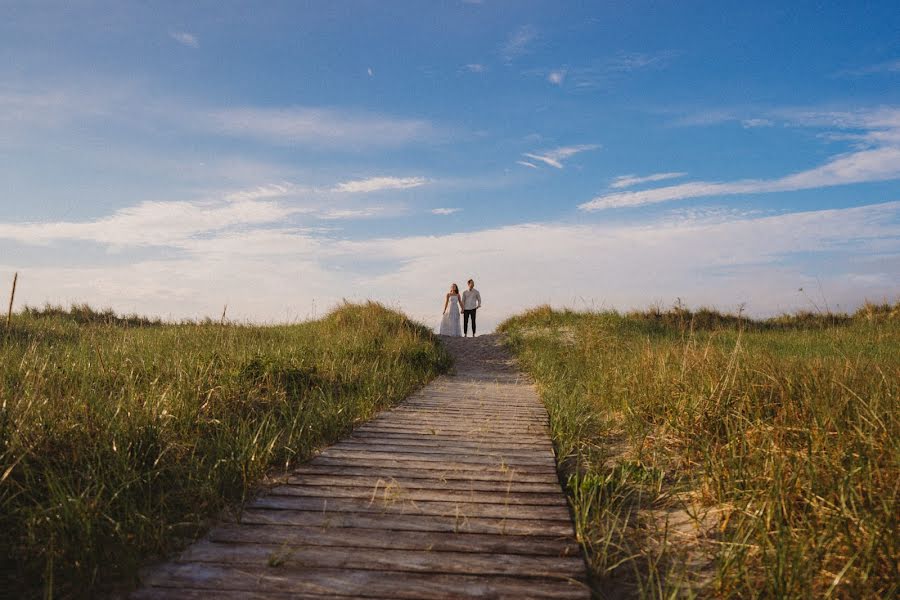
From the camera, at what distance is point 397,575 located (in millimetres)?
2637

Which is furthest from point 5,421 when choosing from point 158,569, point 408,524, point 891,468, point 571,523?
point 891,468

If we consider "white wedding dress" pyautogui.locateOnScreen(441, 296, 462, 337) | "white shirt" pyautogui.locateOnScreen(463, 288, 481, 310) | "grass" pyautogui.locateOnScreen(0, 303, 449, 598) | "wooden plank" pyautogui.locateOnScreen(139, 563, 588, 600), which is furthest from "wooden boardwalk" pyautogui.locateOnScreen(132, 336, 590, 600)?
"white shirt" pyautogui.locateOnScreen(463, 288, 481, 310)

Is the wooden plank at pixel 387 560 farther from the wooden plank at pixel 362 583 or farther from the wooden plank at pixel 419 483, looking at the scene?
the wooden plank at pixel 419 483

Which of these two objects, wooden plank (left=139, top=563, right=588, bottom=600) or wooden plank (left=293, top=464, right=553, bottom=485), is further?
wooden plank (left=293, top=464, right=553, bottom=485)

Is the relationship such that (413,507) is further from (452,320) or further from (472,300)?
(472,300)

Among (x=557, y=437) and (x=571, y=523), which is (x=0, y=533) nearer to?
(x=571, y=523)

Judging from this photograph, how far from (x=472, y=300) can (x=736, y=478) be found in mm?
16885

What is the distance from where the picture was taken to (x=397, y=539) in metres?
2.99

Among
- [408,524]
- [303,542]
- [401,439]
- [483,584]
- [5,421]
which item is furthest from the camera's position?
[401,439]

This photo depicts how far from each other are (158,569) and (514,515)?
73.5 inches

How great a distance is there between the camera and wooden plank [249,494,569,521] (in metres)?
3.36

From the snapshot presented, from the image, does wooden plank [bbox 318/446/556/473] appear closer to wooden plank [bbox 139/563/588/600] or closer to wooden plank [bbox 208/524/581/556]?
wooden plank [bbox 208/524/581/556]

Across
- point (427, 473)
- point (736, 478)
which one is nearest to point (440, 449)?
point (427, 473)

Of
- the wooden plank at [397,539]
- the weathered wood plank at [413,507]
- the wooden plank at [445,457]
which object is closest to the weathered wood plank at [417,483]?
the weathered wood plank at [413,507]
